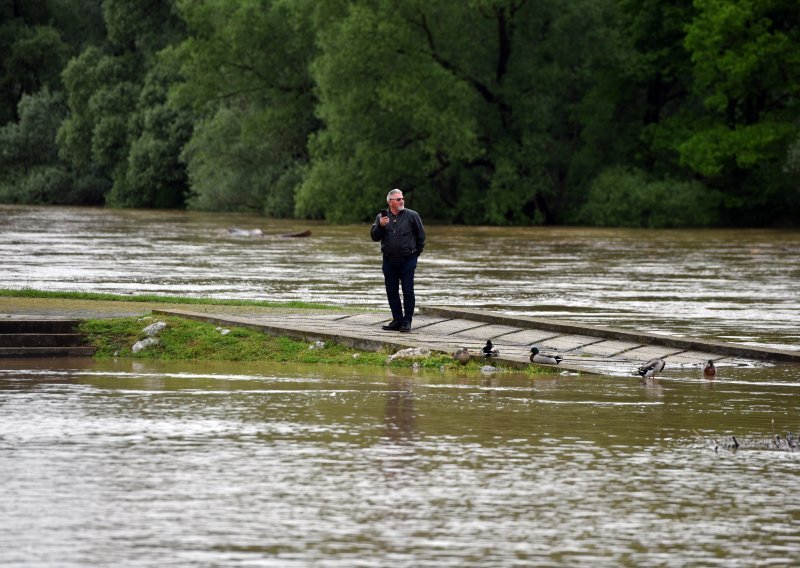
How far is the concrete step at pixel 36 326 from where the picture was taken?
1797 centimetres

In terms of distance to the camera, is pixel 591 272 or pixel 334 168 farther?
pixel 334 168

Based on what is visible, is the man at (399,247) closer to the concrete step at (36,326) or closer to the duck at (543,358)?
the duck at (543,358)

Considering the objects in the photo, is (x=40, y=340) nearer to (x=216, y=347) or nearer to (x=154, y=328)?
(x=154, y=328)

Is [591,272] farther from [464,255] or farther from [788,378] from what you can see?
[788,378]

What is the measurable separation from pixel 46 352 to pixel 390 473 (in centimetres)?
814

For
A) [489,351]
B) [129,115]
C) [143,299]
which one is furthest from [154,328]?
[129,115]

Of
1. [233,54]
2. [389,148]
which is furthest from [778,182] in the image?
[233,54]

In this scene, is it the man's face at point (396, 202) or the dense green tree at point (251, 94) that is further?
the dense green tree at point (251, 94)

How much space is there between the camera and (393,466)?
10758mm

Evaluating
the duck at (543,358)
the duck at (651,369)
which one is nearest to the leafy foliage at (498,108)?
the duck at (543,358)

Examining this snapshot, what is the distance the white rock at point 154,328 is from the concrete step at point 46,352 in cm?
67

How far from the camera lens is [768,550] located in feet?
28.0

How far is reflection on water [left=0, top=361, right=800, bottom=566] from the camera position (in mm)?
8492

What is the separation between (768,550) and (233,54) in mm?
65088
